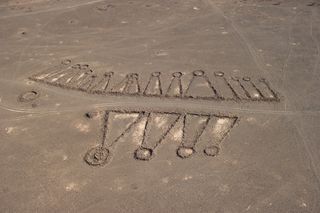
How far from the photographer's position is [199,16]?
1262cm

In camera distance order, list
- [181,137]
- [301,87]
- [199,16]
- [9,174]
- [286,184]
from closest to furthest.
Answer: [286,184] < [9,174] < [181,137] < [301,87] < [199,16]

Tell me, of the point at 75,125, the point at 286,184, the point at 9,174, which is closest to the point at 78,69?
the point at 75,125

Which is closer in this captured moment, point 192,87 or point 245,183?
point 245,183

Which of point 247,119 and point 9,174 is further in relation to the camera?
point 247,119

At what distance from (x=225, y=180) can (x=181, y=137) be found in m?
1.35

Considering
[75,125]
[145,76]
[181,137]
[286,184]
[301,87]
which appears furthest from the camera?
[145,76]

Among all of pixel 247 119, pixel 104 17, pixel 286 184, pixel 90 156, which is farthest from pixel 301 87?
pixel 104 17

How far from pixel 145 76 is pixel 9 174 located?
159 inches

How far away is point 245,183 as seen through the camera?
622cm

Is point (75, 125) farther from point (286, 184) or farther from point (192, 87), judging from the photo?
point (286, 184)

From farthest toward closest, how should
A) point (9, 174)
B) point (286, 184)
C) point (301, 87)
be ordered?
point (301, 87)
point (9, 174)
point (286, 184)

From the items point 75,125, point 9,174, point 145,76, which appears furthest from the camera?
point 145,76

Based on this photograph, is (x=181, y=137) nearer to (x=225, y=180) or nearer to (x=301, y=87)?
(x=225, y=180)

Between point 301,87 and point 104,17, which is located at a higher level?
point 301,87
